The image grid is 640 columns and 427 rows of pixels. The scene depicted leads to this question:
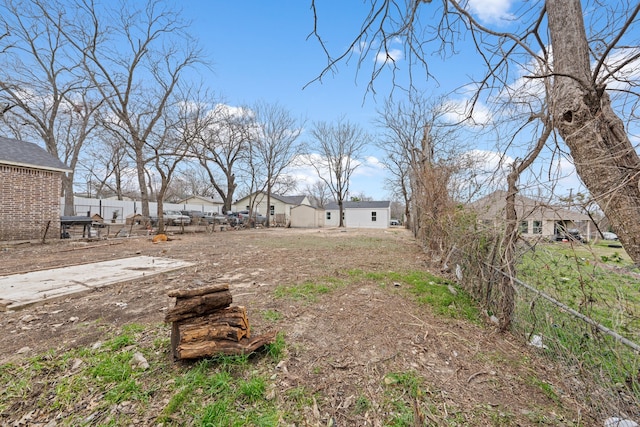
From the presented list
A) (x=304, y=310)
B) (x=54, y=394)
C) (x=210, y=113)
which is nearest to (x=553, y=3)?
(x=304, y=310)

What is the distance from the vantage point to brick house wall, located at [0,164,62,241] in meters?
8.95

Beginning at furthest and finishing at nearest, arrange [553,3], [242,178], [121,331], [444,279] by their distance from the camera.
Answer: [242,178] → [444,279] → [121,331] → [553,3]

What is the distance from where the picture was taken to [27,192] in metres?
9.42

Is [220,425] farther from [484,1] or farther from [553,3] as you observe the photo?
[484,1]

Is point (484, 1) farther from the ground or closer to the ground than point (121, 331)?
farther from the ground

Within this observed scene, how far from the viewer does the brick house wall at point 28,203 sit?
8.95m

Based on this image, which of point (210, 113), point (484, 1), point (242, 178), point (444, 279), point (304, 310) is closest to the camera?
point (484, 1)

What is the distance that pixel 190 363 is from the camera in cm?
207

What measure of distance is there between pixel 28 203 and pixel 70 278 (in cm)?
818

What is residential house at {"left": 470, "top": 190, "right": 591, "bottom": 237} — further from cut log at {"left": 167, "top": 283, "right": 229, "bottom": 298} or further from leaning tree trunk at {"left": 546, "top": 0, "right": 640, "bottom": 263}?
cut log at {"left": 167, "top": 283, "right": 229, "bottom": 298}

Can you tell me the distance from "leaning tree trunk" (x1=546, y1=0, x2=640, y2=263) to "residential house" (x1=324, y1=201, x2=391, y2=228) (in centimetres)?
2980

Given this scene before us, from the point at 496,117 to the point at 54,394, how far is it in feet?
13.5

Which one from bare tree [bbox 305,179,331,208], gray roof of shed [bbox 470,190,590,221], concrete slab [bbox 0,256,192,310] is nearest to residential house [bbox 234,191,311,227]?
bare tree [bbox 305,179,331,208]

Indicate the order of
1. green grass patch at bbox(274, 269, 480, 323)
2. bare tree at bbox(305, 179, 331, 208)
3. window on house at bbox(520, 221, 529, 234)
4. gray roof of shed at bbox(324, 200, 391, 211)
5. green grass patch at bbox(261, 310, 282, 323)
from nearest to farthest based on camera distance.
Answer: window on house at bbox(520, 221, 529, 234) < green grass patch at bbox(261, 310, 282, 323) < green grass patch at bbox(274, 269, 480, 323) < gray roof of shed at bbox(324, 200, 391, 211) < bare tree at bbox(305, 179, 331, 208)
